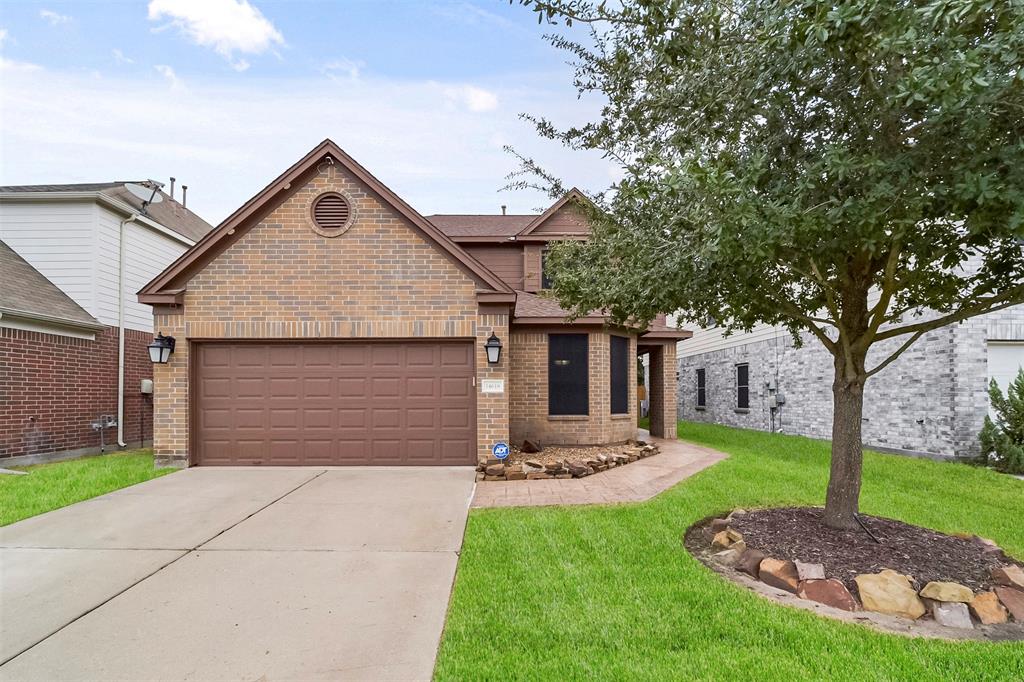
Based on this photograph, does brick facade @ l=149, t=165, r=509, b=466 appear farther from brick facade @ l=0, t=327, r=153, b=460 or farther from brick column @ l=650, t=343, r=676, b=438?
brick column @ l=650, t=343, r=676, b=438

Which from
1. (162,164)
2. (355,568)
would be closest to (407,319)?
(355,568)

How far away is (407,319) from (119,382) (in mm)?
8198

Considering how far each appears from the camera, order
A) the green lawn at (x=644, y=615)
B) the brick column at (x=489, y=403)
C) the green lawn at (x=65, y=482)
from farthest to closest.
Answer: the brick column at (x=489, y=403) < the green lawn at (x=65, y=482) < the green lawn at (x=644, y=615)

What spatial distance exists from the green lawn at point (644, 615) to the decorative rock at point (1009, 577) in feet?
3.58

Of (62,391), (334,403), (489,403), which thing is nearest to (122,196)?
(62,391)

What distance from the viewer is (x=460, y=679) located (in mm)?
2852

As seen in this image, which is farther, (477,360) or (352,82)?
(352,82)

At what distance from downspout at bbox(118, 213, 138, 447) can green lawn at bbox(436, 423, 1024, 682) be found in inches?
426

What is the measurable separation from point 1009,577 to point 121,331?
52.3 feet

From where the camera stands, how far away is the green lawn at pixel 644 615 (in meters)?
2.94

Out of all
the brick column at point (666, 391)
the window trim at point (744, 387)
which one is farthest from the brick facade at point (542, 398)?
the window trim at point (744, 387)

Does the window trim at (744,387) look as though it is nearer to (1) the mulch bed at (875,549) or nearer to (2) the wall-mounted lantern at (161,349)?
(1) the mulch bed at (875,549)

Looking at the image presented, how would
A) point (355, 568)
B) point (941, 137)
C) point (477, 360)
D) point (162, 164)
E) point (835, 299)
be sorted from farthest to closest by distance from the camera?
point (162, 164)
point (477, 360)
point (835, 299)
point (355, 568)
point (941, 137)

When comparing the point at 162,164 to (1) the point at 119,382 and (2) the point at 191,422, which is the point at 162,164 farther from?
(2) the point at 191,422
